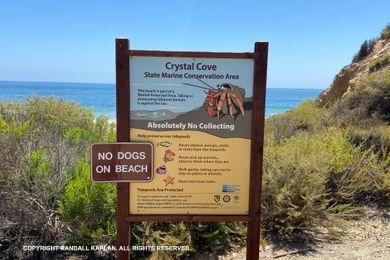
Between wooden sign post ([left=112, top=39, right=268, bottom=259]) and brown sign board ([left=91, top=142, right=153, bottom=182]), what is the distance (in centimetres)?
9

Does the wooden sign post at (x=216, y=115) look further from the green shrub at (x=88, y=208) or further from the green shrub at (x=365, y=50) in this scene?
the green shrub at (x=365, y=50)

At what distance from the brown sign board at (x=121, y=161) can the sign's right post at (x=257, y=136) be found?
937 millimetres

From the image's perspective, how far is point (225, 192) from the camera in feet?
13.2

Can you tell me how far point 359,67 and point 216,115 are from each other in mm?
15208

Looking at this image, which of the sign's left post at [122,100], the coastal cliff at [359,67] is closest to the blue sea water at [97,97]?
the coastal cliff at [359,67]

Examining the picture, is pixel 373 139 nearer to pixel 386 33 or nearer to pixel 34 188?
pixel 34 188

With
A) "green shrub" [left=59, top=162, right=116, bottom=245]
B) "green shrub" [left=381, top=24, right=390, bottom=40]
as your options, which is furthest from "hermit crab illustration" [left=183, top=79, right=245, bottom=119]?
"green shrub" [left=381, top=24, right=390, bottom=40]

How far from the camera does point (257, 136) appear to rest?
397 cm

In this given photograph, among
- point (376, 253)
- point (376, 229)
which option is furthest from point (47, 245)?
point (376, 229)

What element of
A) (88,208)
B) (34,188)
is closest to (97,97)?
(34,188)

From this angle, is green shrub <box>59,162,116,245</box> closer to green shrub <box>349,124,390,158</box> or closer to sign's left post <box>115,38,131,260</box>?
sign's left post <box>115,38,131,260</box>

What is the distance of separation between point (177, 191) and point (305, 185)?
2.09 m

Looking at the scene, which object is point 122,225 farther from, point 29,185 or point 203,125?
point 29,185

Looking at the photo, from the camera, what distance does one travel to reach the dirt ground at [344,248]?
4781mm
